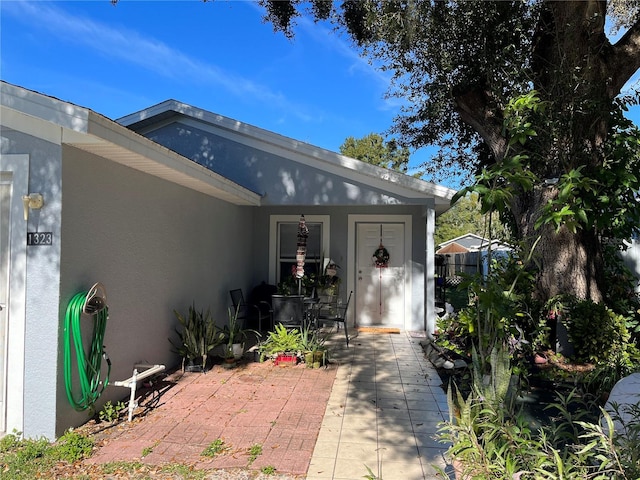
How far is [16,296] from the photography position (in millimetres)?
3686

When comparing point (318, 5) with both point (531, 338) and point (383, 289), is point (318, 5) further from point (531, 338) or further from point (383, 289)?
point (531, 338)

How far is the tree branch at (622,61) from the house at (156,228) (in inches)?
130

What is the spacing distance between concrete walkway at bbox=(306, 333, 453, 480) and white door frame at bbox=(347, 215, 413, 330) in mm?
2270

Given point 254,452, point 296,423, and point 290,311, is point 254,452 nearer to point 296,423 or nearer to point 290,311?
point 296,423

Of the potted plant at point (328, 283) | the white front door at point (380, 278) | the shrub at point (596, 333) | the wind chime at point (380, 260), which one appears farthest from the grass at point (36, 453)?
the wind chime at point (380, 260)

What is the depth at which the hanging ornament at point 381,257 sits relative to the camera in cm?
899

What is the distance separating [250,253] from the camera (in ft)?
30.1

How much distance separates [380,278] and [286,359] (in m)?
3.58

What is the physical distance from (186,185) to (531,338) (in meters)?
5.52

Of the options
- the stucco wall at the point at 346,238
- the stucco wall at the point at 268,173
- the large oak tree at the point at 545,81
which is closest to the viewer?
the large oak tree at the point at 545,81

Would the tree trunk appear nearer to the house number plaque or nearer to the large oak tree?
the large oak tree

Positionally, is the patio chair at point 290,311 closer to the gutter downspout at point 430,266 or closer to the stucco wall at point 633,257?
the gutter downspout at point 430,266

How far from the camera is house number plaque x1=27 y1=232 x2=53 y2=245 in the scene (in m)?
3.61

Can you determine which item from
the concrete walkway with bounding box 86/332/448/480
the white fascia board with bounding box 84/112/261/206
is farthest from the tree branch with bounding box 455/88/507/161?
the white fascia board with bounding box 84/112/261/206
